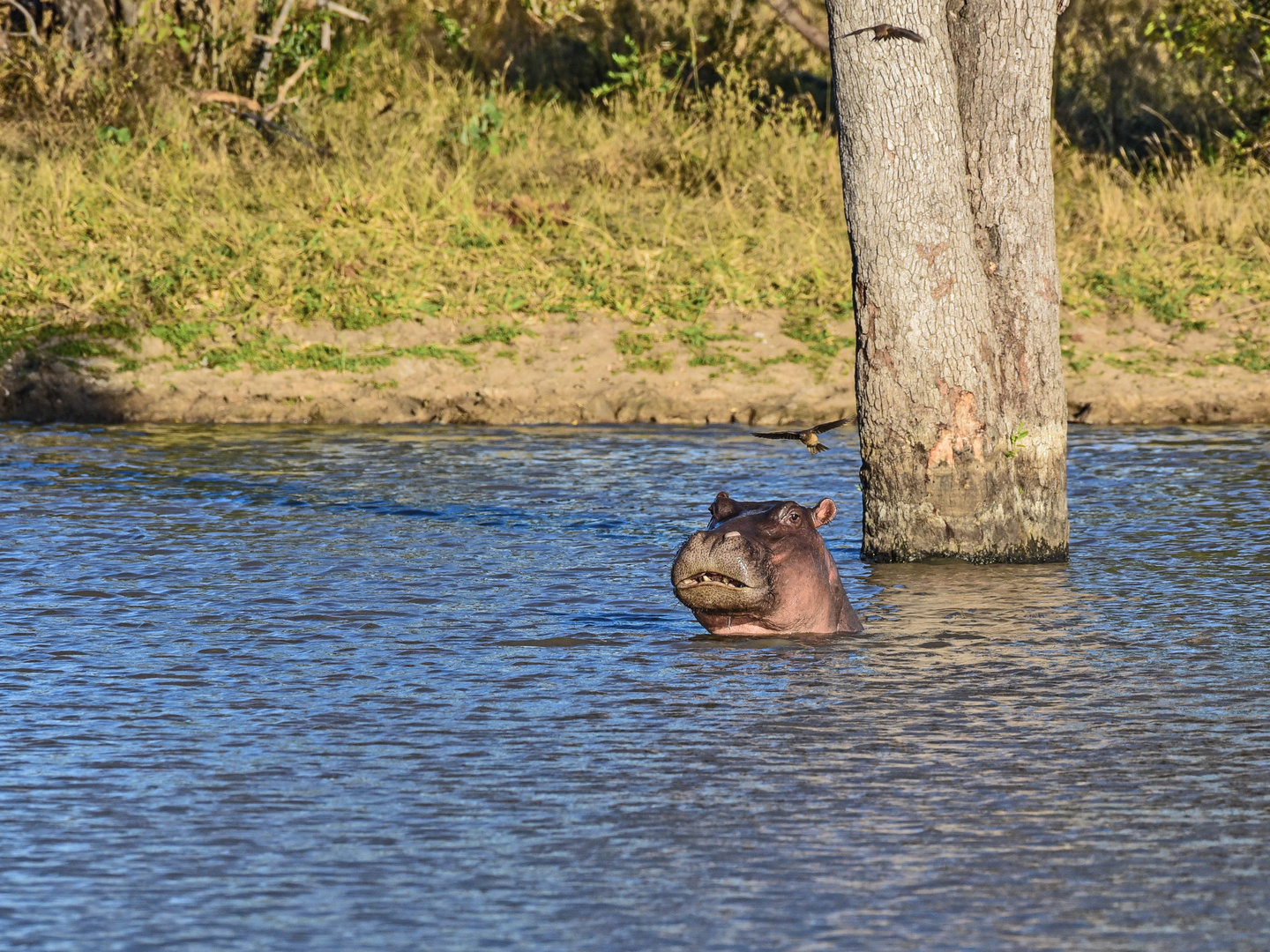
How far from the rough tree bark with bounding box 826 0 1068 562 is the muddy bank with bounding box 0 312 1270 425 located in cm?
411

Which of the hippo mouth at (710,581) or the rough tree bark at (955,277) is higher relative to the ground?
the rough tree bark at (955,277)

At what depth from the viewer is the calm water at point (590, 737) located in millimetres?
4684

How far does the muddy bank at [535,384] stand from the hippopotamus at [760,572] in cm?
591

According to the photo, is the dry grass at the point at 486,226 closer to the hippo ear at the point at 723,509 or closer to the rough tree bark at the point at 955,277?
the rough tree bark at the point at 955,277

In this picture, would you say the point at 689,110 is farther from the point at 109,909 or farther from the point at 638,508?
the point at 109,909

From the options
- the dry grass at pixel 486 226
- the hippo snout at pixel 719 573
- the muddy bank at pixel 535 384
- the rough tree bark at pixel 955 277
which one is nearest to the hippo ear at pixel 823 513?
the hippo snout at pixel 719 573

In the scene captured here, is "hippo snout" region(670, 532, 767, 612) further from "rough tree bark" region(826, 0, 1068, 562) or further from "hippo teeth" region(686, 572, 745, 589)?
"rough tree bark" region(826, 0, 1068, 562)

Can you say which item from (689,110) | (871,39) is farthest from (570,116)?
(871,39)

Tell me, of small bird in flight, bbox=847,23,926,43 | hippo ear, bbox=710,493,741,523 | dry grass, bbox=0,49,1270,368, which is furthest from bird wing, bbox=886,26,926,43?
dry grass, bbox=0,49,1270,368

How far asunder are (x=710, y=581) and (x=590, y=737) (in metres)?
1.16

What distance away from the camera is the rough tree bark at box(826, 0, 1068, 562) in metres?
8.91

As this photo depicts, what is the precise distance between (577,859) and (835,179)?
11.9 meters

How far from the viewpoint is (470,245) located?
602 inches

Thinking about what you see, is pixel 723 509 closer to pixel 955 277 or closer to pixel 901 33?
pixel 955 277
